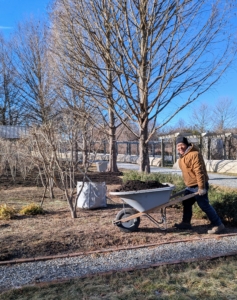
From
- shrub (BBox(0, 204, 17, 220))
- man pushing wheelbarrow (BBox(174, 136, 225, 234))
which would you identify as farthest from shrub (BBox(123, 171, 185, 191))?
shrub (BBox(0, 204, 17, 220))

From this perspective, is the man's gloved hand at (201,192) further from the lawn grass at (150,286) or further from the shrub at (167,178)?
the shrub at (167,178)

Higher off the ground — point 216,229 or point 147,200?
point 147,200

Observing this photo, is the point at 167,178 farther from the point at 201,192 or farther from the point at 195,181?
the point at 201,192

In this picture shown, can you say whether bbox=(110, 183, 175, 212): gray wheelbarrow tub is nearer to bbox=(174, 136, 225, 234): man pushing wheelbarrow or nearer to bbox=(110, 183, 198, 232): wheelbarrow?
bbox=(110, 183, 198, 232): wheelbarrow

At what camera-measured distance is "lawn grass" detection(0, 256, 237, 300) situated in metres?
2.86

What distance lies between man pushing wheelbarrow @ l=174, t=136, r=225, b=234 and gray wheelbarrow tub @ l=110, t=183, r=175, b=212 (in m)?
0.45

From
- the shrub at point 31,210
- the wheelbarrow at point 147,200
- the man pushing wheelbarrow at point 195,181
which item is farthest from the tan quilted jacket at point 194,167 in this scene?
the shrub at point 31,210

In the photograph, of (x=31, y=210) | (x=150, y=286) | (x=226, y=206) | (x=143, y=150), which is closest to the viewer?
(x=150, y=286)

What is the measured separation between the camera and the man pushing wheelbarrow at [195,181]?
188 inches

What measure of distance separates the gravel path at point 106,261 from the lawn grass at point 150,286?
0.66ft

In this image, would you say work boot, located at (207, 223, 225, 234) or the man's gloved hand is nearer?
the man's gloved hand

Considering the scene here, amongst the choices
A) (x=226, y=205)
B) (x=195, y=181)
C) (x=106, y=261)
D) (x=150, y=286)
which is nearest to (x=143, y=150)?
(x=226, y=205)

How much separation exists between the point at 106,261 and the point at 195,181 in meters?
1.99

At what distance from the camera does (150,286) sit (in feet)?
9.99
